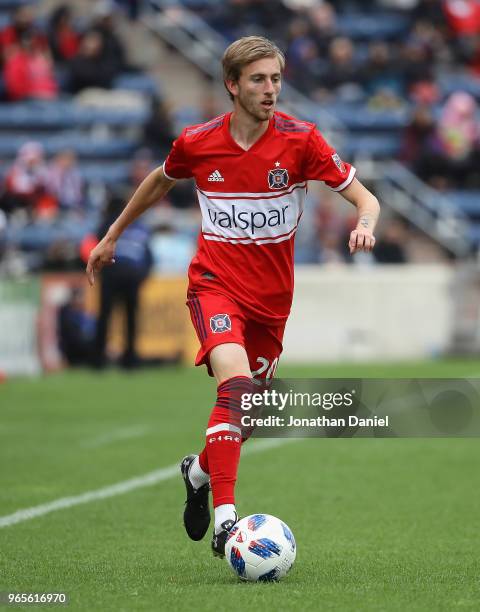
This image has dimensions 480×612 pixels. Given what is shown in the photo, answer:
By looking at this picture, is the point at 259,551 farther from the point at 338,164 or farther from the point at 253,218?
the point at 338,164

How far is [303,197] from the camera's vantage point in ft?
21.2

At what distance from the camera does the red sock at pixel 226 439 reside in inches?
231

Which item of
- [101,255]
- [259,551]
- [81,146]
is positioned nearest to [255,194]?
[101,255]

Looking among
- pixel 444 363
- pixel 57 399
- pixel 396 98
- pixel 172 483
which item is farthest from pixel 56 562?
pixel 396 98

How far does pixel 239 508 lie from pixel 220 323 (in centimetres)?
203

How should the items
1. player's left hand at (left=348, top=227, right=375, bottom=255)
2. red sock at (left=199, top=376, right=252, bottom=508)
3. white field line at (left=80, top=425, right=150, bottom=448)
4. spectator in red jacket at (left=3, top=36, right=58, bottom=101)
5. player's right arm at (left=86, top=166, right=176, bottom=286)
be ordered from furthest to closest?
spectator in red jacket at (left=3, top=36, right=58, bottom=101) < white field line at (left=80, top=425, right=150, bottom=448) < player's right arm at (left=86, top=166, right=176, bottom=286) < red sock at (left=199, top=376, right=252, bottom=508) < player's left hand at (left=348, top=227, right=375, bottom=255)

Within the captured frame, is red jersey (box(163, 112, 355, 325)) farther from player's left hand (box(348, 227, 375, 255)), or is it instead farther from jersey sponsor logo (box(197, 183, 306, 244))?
player's left hand (box(348, 227, 375, 255))

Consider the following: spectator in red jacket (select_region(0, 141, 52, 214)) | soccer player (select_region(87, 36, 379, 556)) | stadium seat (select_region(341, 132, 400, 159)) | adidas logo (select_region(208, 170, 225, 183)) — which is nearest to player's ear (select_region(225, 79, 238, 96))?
soccer player (select_region(87, 36, 379, 556))

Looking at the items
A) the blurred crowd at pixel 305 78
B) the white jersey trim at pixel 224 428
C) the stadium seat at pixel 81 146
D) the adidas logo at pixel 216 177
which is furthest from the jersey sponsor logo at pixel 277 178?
the stadium seat at pixel 81 146

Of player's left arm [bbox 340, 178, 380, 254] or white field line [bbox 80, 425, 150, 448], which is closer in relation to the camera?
player's left arm [bbox 340, 178, 380, 254]

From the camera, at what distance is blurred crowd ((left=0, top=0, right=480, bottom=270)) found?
21594 millimetres

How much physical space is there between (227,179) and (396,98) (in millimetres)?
19139

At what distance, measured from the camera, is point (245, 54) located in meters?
6.13

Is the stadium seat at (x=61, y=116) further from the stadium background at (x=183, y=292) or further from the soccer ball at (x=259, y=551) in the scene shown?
the soccer ball at (x=259, y=551)
